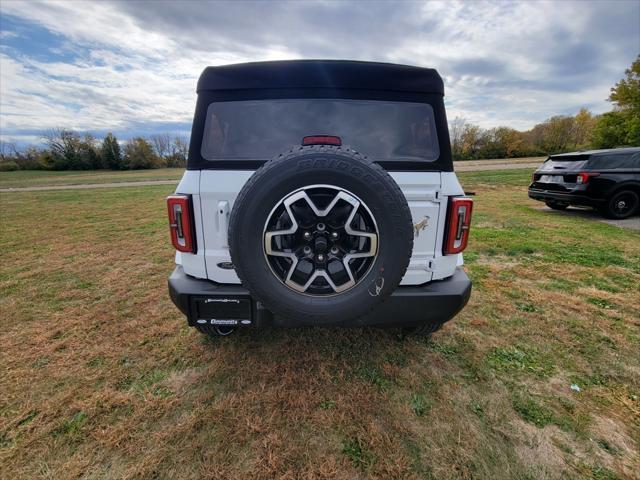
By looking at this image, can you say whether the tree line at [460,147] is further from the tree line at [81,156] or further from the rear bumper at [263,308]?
the rear bumper at [263,308]

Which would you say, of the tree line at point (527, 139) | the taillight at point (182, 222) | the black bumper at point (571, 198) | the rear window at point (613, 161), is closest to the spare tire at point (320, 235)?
the taillight at point (182, 222)

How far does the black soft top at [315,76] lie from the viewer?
1988mm

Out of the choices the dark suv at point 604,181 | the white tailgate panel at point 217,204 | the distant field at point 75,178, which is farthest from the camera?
the distant field at point 75,178

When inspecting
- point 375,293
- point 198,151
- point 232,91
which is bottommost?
point 375,293

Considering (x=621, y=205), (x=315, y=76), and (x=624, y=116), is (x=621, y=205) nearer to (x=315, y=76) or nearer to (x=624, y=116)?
(x=315, y=76)

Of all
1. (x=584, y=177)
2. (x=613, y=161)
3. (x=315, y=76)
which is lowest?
(x=584, y=177)

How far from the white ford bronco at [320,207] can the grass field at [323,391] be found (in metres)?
0.60

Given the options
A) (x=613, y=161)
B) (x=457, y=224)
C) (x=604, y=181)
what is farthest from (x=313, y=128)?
(x=613, y=161)

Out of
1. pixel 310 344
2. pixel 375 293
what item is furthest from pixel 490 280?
pixel 375 293

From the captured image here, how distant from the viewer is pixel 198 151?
2.02 metres

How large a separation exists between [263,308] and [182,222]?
2.57 ft

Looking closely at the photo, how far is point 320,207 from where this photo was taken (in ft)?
5.75

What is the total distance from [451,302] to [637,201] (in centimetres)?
864

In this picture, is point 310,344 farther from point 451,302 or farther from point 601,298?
point 601,298
